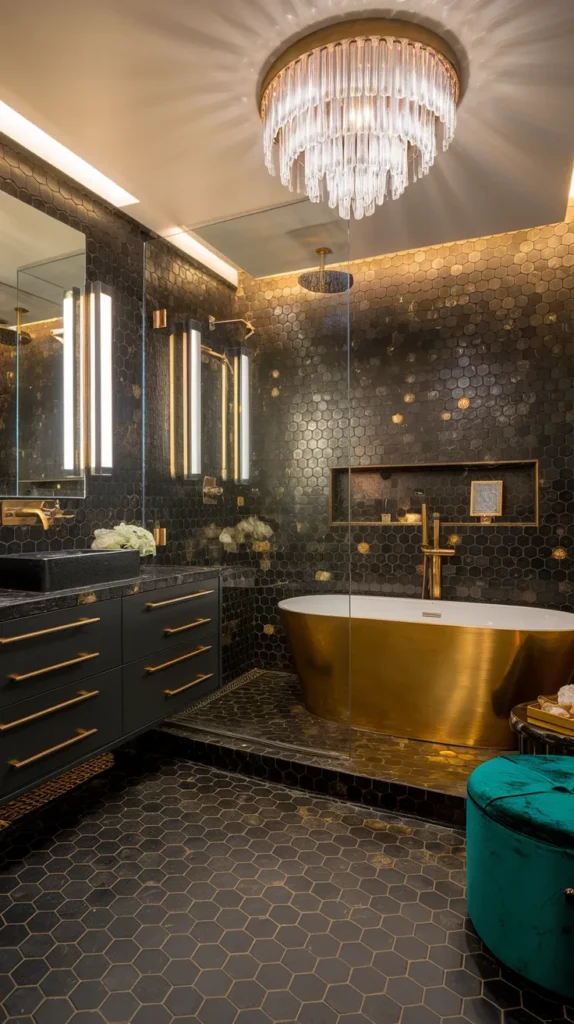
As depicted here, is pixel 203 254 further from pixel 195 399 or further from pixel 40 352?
pixel 40 352

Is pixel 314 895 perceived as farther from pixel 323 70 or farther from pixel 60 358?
pixel 323 70

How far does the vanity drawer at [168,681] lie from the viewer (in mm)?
2398

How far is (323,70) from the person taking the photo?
192 cm

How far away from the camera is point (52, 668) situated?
1987 millimetres

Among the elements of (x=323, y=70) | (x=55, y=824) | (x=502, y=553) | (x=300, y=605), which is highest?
(x=323, y=70)

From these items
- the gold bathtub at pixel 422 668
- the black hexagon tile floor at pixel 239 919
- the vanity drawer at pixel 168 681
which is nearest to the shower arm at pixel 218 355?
the gold bathtub at pixel 422 668

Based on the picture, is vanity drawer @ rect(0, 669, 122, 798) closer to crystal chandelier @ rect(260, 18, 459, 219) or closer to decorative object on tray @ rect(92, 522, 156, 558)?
decorative object on tray @ rect(92, 522, 156, 558)

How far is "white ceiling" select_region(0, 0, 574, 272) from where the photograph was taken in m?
1.83

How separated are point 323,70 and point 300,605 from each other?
2.29 meters

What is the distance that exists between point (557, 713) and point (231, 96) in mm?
2579

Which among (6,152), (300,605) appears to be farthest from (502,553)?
(6,152)

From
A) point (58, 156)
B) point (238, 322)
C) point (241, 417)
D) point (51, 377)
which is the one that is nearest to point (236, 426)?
point (241, 417)

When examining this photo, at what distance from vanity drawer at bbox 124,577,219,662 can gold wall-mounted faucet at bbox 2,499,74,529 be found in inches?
24.0

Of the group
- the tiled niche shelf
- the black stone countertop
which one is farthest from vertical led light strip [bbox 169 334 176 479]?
the tiled niche shelf
